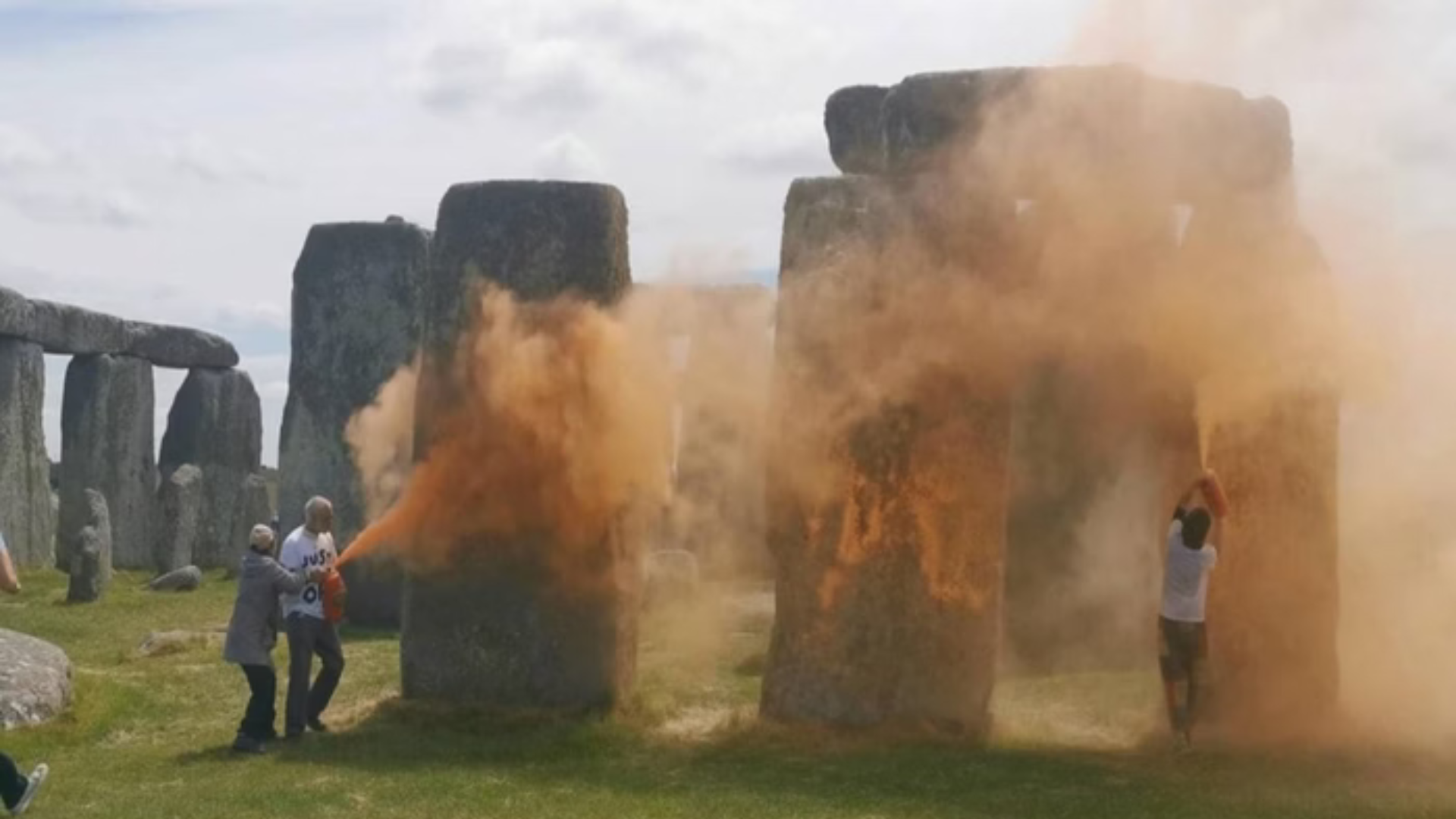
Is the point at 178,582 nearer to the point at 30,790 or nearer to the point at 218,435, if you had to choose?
the point at 218,435

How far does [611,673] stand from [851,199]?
4.19 m

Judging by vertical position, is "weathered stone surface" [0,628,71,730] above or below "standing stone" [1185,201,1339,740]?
below

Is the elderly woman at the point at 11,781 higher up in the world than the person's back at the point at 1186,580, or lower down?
lower down

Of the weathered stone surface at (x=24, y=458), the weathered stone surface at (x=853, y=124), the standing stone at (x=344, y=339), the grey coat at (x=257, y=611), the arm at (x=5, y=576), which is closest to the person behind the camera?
the arm at (x=5, y=576)

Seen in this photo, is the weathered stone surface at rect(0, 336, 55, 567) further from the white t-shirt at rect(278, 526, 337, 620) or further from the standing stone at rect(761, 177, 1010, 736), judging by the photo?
the standing stone at rect(761, 177, 1010, 736)

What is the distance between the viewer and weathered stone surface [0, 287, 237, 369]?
31.1 meters

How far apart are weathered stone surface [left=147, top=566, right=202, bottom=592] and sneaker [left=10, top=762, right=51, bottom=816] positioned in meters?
15.6

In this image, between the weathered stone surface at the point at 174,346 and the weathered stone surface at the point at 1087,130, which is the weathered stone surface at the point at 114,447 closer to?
the weathered stone surface at the point at 174,346

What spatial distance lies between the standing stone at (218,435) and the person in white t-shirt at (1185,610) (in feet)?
71.9

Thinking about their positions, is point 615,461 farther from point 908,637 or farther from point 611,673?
point 908,637

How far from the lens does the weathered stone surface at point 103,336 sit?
3112cm

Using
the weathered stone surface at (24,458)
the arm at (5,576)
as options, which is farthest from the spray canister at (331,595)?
the weathered stone surface at (24,458)

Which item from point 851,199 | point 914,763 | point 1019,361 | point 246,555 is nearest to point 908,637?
point 914,763

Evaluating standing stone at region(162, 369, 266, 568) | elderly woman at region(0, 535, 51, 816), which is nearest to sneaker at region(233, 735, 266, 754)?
elderly woman at region(0, 535, 51, 816)
